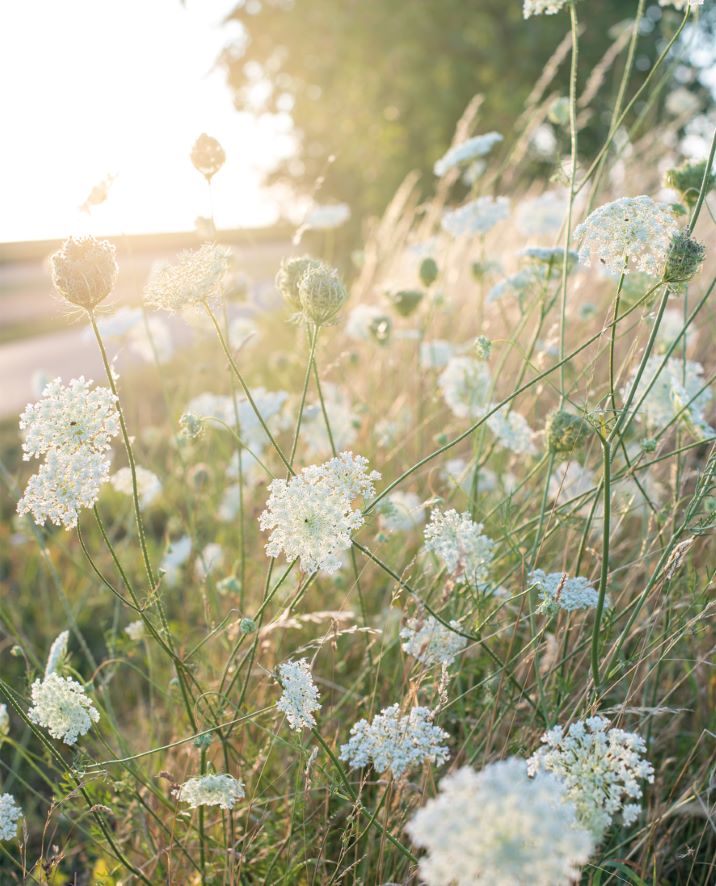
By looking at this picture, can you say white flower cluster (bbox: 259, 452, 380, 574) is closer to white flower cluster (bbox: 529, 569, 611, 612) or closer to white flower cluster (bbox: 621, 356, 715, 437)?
white flower cluster (bbox: 529, 569, 611, 612)

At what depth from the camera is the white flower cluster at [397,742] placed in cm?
129

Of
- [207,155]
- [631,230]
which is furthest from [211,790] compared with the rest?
[207,155]

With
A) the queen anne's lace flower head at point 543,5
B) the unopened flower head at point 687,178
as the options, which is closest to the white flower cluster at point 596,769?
the unopened flower head at point 687,178

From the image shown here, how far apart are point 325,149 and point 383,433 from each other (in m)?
12.8

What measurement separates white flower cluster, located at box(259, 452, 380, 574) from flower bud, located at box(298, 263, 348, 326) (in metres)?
0.35

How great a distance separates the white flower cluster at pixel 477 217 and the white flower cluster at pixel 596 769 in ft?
5.94

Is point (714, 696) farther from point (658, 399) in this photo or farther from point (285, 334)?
point (285, 334)

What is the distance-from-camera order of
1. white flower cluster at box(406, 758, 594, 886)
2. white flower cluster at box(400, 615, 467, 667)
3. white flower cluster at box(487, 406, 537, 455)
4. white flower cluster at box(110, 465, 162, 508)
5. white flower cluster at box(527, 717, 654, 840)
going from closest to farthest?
white flower cluster at box(406, 758, 594, 886) → white flower cluster at box(527, 717, 654, 840) → white flower cluster at box(400, 615, 467, 667) → white flower cluster at box(487, 406, 537, 455) → white flower cluster at box(110, 465, 162, 508)

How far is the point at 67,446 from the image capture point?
4.53 ft

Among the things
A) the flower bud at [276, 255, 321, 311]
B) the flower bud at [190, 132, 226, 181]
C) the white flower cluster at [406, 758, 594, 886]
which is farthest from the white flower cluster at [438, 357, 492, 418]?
the white flower cluster at [406, 758, 594, 886]

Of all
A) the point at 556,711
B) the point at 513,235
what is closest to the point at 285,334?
the point at 513,235

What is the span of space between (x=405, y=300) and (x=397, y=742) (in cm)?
182

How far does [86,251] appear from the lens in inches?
57.9

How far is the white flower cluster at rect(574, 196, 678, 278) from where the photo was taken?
1412 mm
